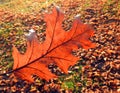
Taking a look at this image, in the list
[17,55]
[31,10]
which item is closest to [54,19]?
[17,55]

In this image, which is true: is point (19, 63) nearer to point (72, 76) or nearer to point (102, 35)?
point (72, 76)

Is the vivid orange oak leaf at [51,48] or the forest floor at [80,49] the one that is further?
the forest floor at [80,49]

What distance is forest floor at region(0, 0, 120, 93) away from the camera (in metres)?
3.46

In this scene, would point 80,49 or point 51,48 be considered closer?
point 51,48

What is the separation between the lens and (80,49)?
4.31 meters

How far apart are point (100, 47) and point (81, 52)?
0.39 m

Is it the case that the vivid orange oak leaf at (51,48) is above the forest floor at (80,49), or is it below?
above

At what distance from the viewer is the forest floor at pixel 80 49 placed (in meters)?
3.46

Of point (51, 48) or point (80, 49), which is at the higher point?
point (51, 48)

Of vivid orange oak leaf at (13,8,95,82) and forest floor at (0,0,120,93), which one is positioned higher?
vivid orange oak leaf at (13,8,95,82)

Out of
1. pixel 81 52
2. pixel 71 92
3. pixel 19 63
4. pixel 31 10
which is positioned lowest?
pixel 71 92

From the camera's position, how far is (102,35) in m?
4.75

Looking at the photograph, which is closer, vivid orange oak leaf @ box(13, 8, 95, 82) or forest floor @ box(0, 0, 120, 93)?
vivid orange oak leaf @ box(13, 8, 95, 82)

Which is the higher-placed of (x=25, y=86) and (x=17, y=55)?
(x=17, y=55)
